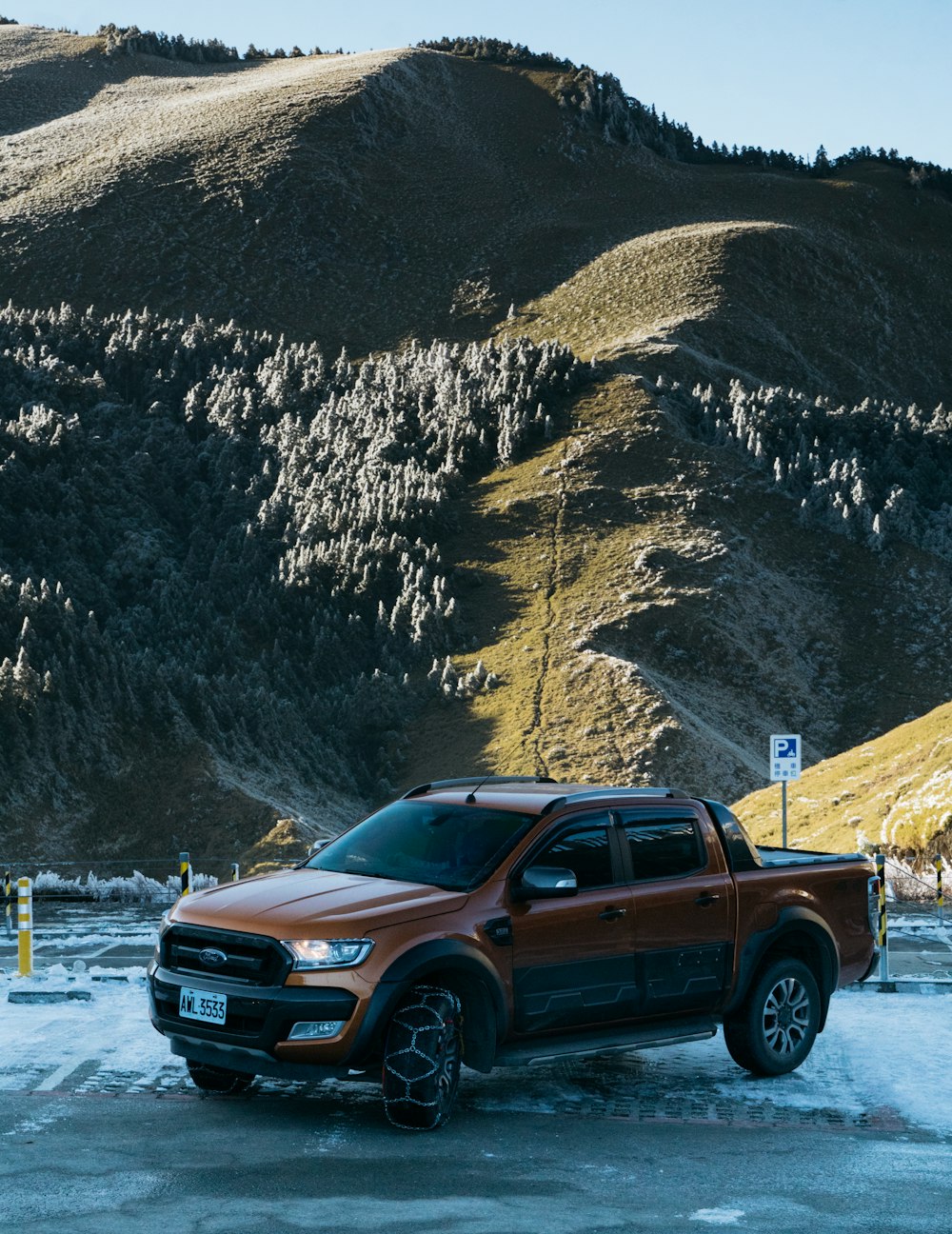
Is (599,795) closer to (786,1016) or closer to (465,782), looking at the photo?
(465,782)

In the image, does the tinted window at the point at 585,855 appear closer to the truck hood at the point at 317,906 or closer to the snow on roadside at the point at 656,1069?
the truck hood at the point at 317,906

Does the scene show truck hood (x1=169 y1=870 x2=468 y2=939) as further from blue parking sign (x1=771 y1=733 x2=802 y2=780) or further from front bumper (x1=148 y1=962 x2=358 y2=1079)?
blue parking sign (x1=771 y1=733 x2=802 y2=780)

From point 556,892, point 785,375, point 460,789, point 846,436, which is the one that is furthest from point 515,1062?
point 785,375

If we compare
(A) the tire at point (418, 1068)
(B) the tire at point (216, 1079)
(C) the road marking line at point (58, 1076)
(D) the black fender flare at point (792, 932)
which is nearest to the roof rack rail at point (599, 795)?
(D) the black fender flare at point (792, 932)

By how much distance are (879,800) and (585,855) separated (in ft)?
76.1

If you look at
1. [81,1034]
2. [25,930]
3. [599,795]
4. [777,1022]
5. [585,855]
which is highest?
[599,795]

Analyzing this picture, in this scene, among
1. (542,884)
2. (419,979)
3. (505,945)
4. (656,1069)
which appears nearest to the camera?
(419,979)

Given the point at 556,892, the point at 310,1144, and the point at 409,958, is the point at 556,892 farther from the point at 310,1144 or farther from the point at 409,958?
the point at 310,1144

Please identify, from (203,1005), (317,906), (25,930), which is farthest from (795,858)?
(25,930)

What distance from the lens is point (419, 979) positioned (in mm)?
8906

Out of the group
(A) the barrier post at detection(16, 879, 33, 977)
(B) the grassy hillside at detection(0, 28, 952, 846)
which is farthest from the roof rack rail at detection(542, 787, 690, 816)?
(B) the grassy hillside at detection(0, 28, 952, 846)

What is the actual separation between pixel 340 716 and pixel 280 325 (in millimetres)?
43539

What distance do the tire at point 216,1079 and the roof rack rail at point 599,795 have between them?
8.62 ft

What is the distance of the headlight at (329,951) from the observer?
344 inches
